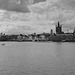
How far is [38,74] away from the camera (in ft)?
97.2

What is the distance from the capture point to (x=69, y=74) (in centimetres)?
2970

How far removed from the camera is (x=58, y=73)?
100 ft

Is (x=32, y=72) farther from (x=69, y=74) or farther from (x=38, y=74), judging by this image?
(x=69, y=74)

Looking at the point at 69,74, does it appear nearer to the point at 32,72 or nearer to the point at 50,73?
the point at 50,73

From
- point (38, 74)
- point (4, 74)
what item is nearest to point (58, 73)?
point (38, 74)

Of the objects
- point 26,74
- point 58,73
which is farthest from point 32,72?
point 58,73

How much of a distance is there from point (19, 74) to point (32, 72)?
2412 mm

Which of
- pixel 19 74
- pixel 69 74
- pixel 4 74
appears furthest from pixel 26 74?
pixel 69 74

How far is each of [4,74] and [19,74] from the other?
231cm

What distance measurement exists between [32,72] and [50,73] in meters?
2.92

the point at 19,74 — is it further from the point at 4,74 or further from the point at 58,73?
the point at 58,73

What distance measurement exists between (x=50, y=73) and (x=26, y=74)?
3.82 metres

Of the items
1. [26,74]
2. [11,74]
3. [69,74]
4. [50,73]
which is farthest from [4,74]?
[69,74]

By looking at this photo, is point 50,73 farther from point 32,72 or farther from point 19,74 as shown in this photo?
point 19,74
